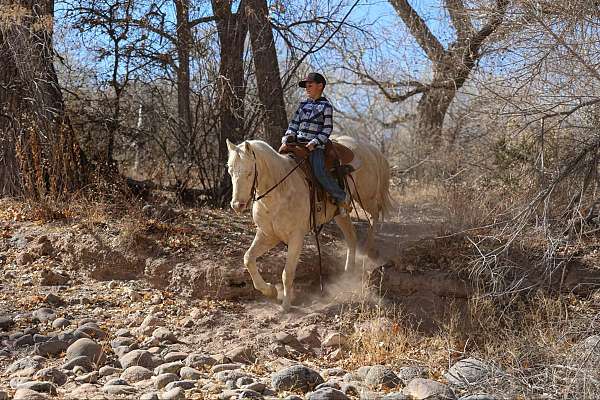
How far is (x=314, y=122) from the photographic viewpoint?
28.2ft

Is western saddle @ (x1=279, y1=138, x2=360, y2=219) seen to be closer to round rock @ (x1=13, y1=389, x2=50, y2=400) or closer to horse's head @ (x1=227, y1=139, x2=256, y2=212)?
horse's head @ (x1=227, y1=139, x2=256, y2=212)

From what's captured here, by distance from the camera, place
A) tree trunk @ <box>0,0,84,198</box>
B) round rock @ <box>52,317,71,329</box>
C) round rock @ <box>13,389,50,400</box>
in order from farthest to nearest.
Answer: tree trunk @ <box>0,0,84,198</box> → round rock @ <box>52,317,71,329</box> → round rock @ <box>13,389,50,400</box>

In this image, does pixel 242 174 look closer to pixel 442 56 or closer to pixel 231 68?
pixel 231 68

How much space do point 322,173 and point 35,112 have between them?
17.5 ft

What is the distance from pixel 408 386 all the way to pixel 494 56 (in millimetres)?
5439

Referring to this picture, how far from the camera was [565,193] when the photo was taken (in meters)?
8.10

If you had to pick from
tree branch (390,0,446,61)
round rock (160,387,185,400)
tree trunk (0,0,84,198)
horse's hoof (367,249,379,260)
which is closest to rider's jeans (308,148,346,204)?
horse's hoof (367,249,379,260)

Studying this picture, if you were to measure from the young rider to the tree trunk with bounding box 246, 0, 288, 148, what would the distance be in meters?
2.87

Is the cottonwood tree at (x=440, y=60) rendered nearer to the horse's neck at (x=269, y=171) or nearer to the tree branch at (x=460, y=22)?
the tree branch at (x=460, y=22)

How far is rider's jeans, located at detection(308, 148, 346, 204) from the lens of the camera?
8492mm

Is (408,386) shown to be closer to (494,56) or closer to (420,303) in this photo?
(420,303)

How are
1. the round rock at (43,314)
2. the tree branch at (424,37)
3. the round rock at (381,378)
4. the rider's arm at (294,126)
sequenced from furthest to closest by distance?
the tree branch at (424,37)
the rider's arm at (294,126)
the round rock at (43,314)
the round rock at (381,378)

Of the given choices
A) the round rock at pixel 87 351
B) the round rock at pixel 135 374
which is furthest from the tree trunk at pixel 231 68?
the round rock at pixel 135 374

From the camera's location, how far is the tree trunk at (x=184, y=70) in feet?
37.5
